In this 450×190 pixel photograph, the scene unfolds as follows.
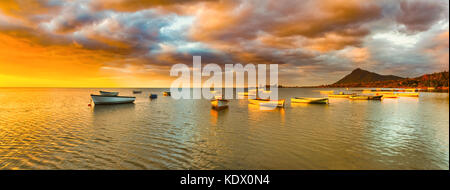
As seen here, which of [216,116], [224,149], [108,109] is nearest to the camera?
[224,149]

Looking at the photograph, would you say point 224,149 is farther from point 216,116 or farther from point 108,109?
point 108,109

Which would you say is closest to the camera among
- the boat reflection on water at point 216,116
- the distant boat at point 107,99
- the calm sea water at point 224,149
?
the calm sea water at point 224,149

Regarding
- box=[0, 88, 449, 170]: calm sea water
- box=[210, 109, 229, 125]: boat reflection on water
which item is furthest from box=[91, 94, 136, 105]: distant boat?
box=[0, 88, 449, 170]: calm sea water

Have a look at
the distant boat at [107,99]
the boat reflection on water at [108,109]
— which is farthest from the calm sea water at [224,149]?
the distant boat at [107,99]

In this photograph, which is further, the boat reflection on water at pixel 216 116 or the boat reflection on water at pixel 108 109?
the boat reflection on water at pixel 108 109

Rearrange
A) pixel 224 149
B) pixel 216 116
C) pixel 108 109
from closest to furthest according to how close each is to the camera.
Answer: pixel 224 149 < pixel 216 116 < pixel 108 109

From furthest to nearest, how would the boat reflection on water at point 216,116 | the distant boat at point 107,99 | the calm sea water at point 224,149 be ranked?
1. the distant boat at point 107,99
2. the boat reflection on water at point 216,116
3. the calm sea water at point 224,149

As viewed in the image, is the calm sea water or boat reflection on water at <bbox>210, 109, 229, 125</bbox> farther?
boat reflection on water at <bbox>210, 109, 229, 125</bbox>

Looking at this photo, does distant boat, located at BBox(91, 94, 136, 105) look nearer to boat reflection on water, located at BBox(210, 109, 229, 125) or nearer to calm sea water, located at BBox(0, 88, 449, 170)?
boat reflection on water, located at BBox(210, 109, 229, 125)

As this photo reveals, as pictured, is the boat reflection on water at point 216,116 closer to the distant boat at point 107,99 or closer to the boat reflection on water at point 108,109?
the boat reflection on water at point 108,109

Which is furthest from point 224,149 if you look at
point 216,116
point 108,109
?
point 108,109
